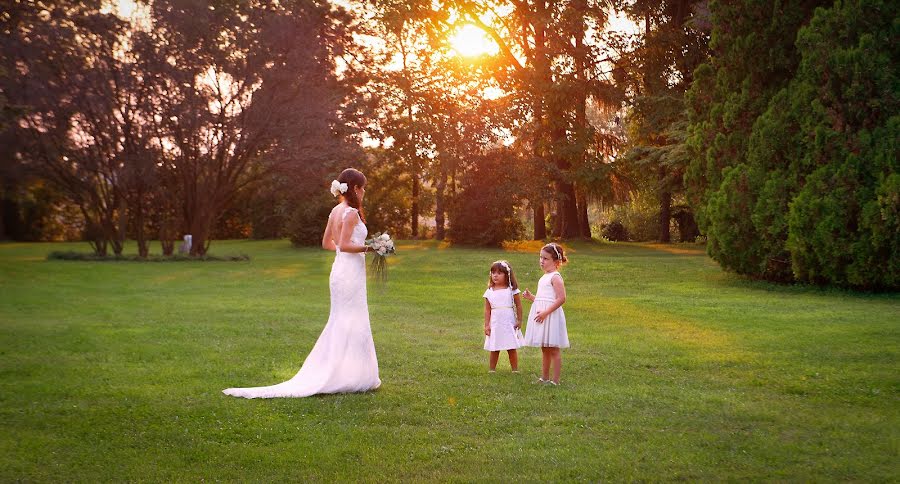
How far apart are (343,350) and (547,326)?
6.87 feet

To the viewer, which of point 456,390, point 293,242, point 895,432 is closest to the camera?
point 895,432

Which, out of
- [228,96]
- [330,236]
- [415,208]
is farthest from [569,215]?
[330,236]

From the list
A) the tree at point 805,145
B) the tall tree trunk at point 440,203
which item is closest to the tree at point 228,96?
the tall tree trunk at point 440,203

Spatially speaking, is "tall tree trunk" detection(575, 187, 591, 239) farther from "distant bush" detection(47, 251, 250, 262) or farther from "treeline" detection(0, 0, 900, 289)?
"distant bush" detection(47, 251, 250, 262)

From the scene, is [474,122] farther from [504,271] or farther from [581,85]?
[504,271]

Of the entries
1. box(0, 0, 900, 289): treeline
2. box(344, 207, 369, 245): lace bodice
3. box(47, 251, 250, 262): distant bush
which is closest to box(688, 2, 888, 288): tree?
box(0, 0, 900, 289): treeline

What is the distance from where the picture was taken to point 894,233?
18.2 m

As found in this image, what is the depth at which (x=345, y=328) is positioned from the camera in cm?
898

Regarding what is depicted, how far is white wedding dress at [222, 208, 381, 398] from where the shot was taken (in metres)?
8.72

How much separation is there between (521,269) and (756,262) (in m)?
6.92

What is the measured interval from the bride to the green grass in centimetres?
26

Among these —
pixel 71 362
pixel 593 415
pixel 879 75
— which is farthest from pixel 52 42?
pixel 593 415

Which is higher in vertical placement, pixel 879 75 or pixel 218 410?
pixel 879 75

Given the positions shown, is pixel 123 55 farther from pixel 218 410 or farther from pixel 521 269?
pixel 218 410
